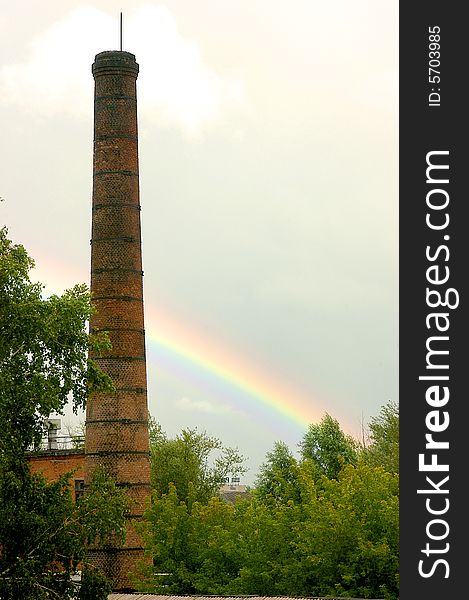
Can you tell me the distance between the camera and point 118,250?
35.5 metres

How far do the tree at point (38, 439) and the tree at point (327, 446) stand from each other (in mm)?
40140

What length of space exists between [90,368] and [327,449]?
41.3 meters

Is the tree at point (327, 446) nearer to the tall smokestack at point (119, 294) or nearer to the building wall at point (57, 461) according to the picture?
the building wall at point (57, 461)

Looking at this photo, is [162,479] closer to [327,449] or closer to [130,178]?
[327,449]

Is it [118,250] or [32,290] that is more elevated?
[118,250]

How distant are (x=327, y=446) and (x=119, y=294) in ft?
99.1

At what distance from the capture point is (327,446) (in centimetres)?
6278

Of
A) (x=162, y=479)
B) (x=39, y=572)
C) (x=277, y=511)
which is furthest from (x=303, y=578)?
(x=162, y=479)

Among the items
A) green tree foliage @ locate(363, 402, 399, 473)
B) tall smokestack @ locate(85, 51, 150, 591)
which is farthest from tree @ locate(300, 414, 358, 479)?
tall smokestack @ locate(85, 51, 150, 591)

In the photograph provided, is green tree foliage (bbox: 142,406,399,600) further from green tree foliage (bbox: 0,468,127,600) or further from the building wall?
the building wall

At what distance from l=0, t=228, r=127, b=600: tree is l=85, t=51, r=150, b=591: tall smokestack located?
11.9m

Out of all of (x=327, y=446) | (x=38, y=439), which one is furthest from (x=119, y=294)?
(x=327, y=446)

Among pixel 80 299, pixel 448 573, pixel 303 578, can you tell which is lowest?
pixel 303 578

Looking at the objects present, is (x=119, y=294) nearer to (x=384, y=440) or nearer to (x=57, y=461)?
(x=57, y=461)
